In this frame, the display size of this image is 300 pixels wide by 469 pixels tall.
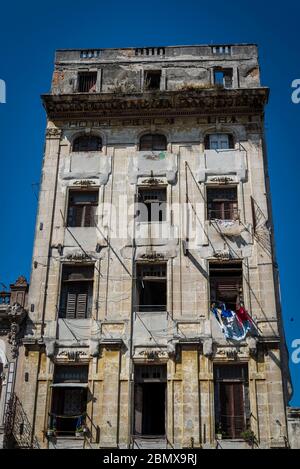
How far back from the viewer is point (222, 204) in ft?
85.7

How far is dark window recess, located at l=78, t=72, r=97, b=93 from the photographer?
2967 cm

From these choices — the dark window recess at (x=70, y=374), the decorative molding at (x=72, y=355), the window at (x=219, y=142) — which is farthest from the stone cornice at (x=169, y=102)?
the dark window recess at (x=70, y=374)

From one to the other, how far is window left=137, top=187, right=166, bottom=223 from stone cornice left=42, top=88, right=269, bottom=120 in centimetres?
393

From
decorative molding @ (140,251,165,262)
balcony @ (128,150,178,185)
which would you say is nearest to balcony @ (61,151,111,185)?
balcony @ (128,150,178,185)

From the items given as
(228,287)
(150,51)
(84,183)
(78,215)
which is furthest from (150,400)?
(150,51)

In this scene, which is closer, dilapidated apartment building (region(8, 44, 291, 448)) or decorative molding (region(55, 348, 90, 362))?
dilapidated apartment building (region(8, 44, 291, 448))

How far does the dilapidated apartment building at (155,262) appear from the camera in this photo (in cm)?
2198

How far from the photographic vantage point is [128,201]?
85.8ft

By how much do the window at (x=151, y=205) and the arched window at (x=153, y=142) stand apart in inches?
86.5

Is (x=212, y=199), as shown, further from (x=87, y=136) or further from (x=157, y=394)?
(x=157, y=394)

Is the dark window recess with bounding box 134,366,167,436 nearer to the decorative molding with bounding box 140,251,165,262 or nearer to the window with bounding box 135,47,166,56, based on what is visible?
the decorative molding with bounding box 140,251,165,262

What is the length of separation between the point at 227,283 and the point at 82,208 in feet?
22.4

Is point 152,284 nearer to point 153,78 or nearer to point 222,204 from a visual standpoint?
point 222,204
